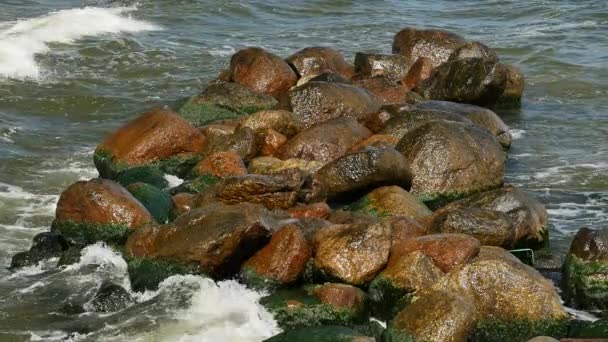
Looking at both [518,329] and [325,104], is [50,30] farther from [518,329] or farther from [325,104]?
[518,329]

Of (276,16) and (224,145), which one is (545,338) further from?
(276,16)

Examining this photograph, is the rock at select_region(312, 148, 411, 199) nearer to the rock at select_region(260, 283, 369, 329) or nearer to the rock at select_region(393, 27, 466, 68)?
the rock at select_region(260, 283, 369, 329)

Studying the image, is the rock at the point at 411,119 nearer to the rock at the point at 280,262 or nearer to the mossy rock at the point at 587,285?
the rock at the point at 280,262

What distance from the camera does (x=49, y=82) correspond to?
21875 mm

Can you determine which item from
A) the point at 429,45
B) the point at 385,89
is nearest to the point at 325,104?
the point at 385,89

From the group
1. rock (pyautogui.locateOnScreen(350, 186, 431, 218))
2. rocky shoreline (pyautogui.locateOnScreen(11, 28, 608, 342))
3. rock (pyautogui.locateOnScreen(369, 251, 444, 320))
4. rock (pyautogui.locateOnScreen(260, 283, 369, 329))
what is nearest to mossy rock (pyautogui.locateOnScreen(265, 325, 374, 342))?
rocky shoreline (pyautogui.locateOnScreen(11, 28, 608, 342))

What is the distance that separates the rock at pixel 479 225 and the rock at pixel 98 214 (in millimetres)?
3443

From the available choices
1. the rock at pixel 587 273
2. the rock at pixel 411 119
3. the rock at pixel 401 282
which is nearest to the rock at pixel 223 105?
the rock at pixel 411 119

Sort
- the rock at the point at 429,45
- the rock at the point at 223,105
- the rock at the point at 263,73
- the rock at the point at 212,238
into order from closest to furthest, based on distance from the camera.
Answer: the rock at the point at 212,238 < the rock at the point at 223,105 < the rock at the point at 263,73 < the rock at the point at 429,45

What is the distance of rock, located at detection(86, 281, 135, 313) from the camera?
11.2 m

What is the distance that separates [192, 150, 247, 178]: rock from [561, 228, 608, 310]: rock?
478 centimetres

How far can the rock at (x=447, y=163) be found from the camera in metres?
14.3

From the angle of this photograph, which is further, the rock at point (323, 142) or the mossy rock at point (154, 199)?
the rock at point (323, 142)

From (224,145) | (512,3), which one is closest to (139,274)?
(224,145)
